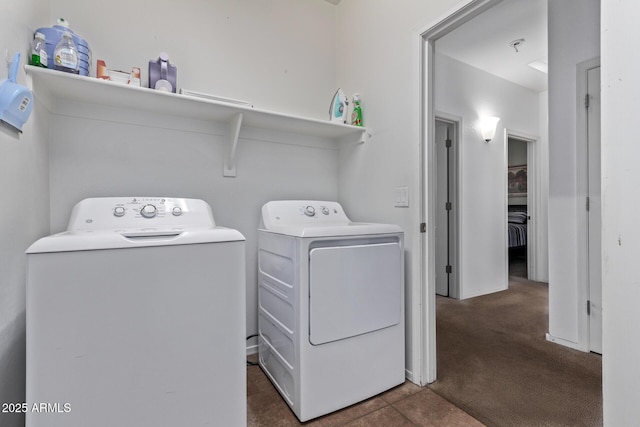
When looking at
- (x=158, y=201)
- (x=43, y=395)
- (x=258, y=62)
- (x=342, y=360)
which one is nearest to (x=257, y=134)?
(x=258, y=62)

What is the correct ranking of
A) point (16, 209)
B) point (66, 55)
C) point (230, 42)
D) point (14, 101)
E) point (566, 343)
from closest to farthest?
point (14, 101)
point (16, 209)
point (66, 55)
point (230, 42)
point (566, 343)

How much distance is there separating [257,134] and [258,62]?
0.53 metres

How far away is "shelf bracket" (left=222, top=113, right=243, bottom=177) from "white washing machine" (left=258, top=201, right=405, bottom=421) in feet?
1.67

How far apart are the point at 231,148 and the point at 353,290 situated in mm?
1158

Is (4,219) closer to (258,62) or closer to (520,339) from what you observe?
(258,62)

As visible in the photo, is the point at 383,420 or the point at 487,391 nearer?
the point at 383,420

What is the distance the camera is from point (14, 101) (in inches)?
37.6

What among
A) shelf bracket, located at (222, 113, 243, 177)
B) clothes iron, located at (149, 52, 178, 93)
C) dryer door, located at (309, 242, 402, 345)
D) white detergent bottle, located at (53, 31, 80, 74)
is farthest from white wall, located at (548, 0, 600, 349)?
white detergent bottle, located at (53, 31, 80, 74)

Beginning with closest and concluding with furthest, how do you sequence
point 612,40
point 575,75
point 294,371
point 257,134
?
1. point 612,40
2. point 294,371
3. point 257,134
4. point 575,75

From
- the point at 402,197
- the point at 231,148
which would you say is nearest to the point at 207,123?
the point at 231,148

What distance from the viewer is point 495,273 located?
3674mm

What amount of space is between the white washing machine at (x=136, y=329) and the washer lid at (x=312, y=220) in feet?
1.64

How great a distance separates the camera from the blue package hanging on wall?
92 cm

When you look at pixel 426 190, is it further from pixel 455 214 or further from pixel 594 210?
pixel 455 214
